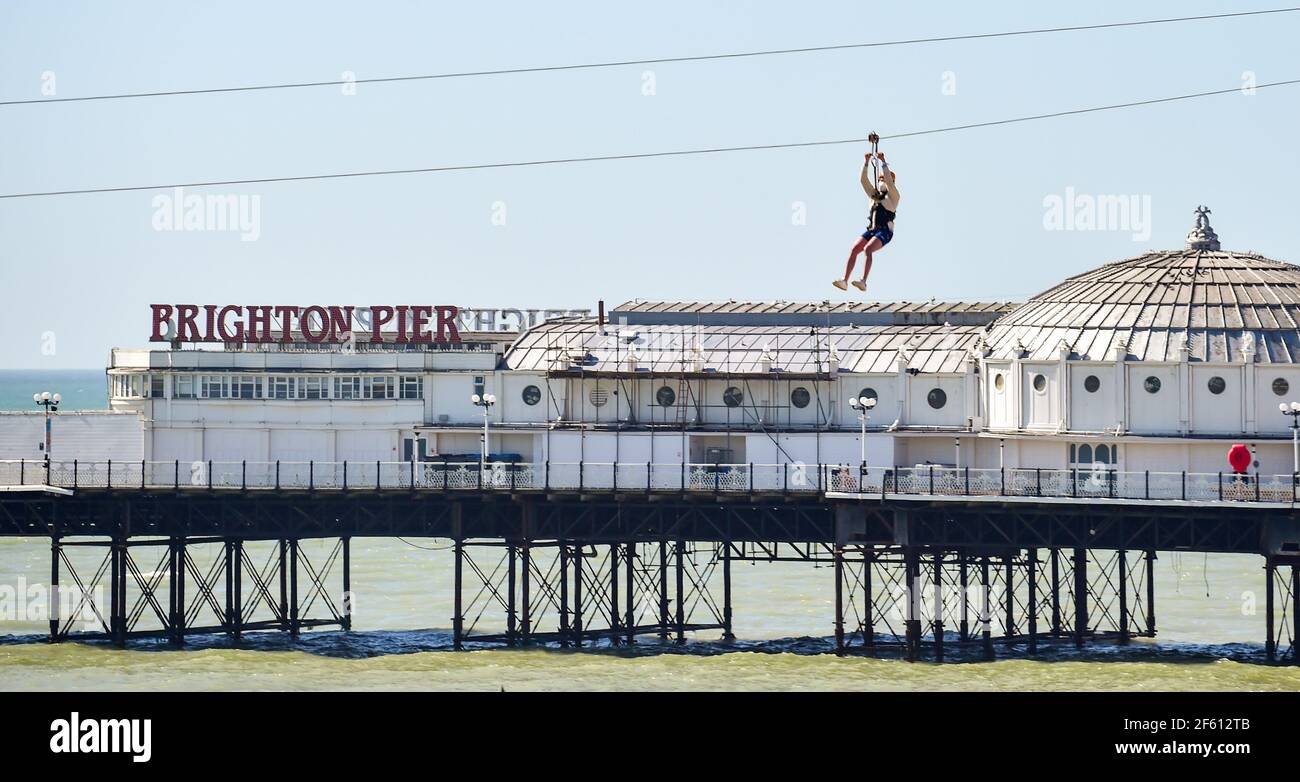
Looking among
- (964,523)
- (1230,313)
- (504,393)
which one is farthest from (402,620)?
(1230,313)

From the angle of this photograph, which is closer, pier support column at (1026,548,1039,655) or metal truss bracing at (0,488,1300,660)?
metal truss bracing at (0,488,1300,660)

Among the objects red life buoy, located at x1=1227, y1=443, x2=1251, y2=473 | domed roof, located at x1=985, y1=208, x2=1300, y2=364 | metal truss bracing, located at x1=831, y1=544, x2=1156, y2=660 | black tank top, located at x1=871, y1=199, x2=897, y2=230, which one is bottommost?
metal truss bracing, located at x1=831, y1=544, x2=1156, y2=660

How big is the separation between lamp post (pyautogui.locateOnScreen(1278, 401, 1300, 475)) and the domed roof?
3.06m

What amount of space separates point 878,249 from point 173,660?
3383cm

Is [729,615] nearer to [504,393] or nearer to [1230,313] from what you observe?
[504,393]

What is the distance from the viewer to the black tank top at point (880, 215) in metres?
97.2

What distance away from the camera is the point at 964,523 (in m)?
108

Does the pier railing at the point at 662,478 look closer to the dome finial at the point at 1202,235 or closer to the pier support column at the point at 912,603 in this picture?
the pier support column at the point at 912,603

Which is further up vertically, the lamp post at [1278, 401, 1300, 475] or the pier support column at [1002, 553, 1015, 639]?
the lamp post at [1278, 401, 1300, 475]

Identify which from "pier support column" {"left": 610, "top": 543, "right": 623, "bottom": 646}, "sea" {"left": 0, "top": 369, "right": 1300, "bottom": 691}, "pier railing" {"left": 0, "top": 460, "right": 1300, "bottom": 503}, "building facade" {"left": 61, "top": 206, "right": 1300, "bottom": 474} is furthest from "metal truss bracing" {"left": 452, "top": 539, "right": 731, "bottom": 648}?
"building facade" {"left": 61, "top": 206, "right": 1300, "bottom": 474}

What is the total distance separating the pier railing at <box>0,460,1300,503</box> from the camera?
104m

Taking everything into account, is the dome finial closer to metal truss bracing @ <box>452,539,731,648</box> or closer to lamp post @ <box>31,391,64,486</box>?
metal truss bracing @ <box>452,539,731,648</box>

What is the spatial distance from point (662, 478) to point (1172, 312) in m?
22.0

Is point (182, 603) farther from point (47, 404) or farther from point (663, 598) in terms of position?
point (663, 598)
